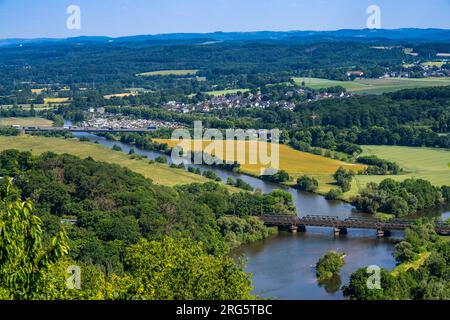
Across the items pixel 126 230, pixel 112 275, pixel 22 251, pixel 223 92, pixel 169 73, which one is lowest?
pixel 223 92

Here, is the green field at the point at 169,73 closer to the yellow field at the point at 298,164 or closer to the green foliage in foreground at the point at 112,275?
the yellow field at the point at 298,164

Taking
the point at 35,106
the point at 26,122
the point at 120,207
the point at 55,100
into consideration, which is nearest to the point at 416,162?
the point at 120,207

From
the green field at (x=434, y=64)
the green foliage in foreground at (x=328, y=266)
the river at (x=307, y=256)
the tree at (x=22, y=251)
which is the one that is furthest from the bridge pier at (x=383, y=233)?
the green field at (x=434, y=64)

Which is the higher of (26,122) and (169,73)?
(169,73)

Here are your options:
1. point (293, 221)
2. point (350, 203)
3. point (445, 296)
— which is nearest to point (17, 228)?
point (445, 296)

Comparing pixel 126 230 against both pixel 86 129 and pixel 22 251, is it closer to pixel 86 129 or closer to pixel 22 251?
pixel 22 251

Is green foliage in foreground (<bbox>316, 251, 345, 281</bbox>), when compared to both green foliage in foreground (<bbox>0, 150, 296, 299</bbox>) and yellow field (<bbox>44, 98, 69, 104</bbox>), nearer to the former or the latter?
green foliage in foreground (<bbox>0, 150, 296, 299</bbox>)

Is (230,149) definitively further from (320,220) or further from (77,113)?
(77,113)

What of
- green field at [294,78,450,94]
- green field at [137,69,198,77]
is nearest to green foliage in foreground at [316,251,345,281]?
green field at [294,78,450,94]
